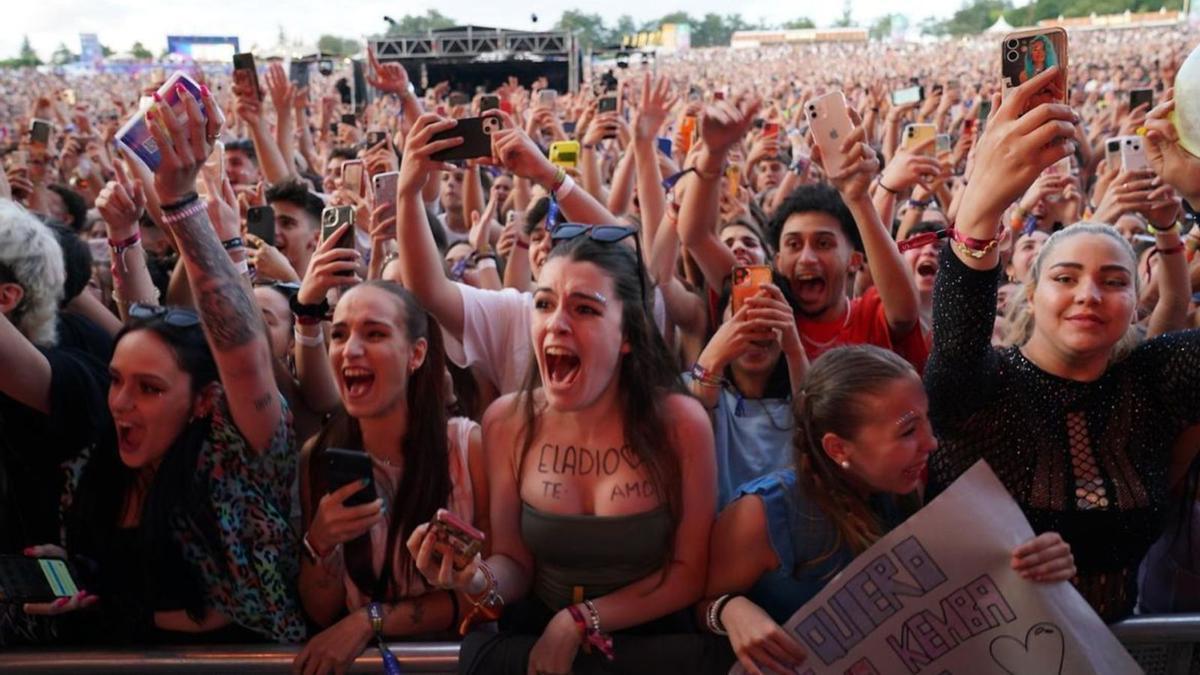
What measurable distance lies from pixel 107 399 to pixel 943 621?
1.78m

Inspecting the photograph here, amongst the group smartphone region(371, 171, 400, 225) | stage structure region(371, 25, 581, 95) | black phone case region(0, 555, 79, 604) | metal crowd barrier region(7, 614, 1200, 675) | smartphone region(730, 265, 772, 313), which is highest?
stage structure region(371, 25, 581, 95)

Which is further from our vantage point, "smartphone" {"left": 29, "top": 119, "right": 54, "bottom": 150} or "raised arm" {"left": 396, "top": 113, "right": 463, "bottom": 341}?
"smartphone" {"left": 29, "top": 119, "right": 54, "bottom": 150}

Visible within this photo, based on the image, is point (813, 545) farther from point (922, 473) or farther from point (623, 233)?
point (623, 233)

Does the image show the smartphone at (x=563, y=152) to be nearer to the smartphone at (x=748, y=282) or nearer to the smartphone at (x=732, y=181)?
the smartphone at (x=732, y=181)

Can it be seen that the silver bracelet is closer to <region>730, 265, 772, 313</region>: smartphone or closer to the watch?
<region>730, 265, 772, 313</region>: smartphone

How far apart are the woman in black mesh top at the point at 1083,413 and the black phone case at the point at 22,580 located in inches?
68.1

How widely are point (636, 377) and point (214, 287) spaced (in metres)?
0.86

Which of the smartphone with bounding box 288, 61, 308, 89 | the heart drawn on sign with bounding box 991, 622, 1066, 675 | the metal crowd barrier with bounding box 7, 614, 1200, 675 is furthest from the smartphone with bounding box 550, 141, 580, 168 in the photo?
the smartphone with bounding box 288, 61, 308, 89

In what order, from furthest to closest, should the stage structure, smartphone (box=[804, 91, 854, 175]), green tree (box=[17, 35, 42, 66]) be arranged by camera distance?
green tree (box=[17, 35, 42, 66]), the stage structure, smartphone (box=[804, 91, 854, 175])

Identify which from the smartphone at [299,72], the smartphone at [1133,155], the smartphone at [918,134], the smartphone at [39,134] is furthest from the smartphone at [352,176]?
the smartphone at [299,72]

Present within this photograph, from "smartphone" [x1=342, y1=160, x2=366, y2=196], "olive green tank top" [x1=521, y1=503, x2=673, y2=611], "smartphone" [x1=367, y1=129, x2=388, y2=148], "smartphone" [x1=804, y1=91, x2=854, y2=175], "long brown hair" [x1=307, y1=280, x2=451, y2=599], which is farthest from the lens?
"smartphone" [x1=367, y1=129, x2=388, y2=148]

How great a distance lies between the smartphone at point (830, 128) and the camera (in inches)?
101

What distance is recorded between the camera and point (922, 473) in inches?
82.5

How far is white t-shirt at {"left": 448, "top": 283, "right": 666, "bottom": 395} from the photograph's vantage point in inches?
108
